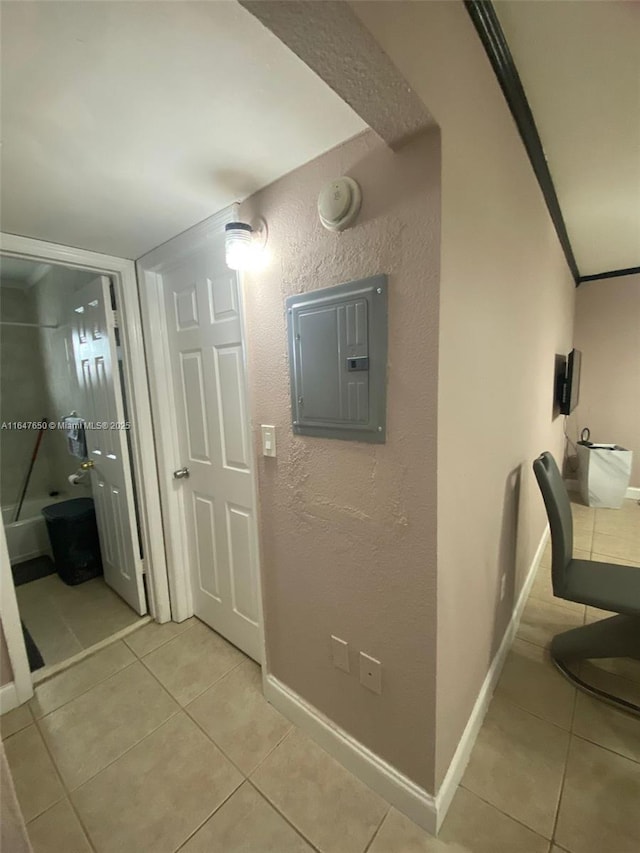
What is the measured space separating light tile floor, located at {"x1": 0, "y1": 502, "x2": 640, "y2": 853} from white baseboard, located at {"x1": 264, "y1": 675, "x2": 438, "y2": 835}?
0.03m

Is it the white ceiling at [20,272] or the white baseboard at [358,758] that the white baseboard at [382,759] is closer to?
the white baseboard at [358,758]

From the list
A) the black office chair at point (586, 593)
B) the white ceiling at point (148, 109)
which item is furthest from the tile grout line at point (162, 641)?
the white ceiling at point (148, 109)

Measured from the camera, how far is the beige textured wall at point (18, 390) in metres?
3.11

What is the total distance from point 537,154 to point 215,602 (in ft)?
8.97

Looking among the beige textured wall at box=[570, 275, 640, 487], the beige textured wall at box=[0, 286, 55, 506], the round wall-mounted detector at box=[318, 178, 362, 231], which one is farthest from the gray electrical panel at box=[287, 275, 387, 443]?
the beige textured wall at box=[570, 275, 640, 487]

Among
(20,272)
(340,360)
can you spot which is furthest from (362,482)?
(20,272)

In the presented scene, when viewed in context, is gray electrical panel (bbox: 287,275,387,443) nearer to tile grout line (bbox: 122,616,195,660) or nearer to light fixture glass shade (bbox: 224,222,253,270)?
light fixture glass shade (bbox: 224,222,253,270)

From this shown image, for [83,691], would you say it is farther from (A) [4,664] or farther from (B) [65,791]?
(B) [65,791]

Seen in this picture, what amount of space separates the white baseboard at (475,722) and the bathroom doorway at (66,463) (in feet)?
5.86

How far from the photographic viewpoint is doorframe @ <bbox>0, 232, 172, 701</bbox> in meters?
1.60

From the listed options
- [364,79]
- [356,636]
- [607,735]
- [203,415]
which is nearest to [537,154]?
[364,79]

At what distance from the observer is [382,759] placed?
46.3 inches

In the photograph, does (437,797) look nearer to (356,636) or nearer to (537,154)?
(356,636)

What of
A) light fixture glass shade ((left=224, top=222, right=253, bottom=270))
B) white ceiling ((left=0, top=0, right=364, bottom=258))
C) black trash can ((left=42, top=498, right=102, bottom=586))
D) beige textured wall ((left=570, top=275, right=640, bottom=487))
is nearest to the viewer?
white ceiling ((left=0, top=0, right=364, bottom=258))
